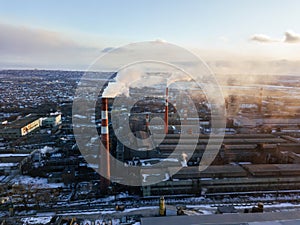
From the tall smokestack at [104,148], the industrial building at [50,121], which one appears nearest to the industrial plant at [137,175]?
the tall smokestack at [104,148]

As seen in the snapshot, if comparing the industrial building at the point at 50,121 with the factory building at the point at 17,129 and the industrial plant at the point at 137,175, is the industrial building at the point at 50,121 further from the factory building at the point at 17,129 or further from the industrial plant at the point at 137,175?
the industrial plant at the point at 137,175

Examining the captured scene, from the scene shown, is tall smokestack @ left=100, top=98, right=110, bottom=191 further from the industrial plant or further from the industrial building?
the industrial building

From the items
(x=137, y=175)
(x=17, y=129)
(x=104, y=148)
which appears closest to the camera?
(x=104, y=148)

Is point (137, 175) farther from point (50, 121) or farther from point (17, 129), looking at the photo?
point (50, 121)

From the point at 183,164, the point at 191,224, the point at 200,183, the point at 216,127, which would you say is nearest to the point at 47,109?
the point at 216,127

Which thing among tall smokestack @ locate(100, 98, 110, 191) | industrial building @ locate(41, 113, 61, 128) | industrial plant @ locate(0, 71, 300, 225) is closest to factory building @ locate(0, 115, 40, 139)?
industrial plant @ locate(0, 71, 300, 225)

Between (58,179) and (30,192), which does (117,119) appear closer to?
(58,179)

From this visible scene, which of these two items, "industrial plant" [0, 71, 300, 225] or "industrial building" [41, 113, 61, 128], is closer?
"industrial plant" [0, 71, 300, 225]

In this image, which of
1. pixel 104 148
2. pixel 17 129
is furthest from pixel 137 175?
pixel 17 129

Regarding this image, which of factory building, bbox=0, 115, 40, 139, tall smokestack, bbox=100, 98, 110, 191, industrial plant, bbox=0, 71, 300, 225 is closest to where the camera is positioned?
industrial plant, bbox=0, 71, 300, 225

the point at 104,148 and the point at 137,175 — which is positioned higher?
the point at 104,148

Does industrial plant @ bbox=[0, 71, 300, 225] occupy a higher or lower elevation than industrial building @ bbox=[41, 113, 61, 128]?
lower
